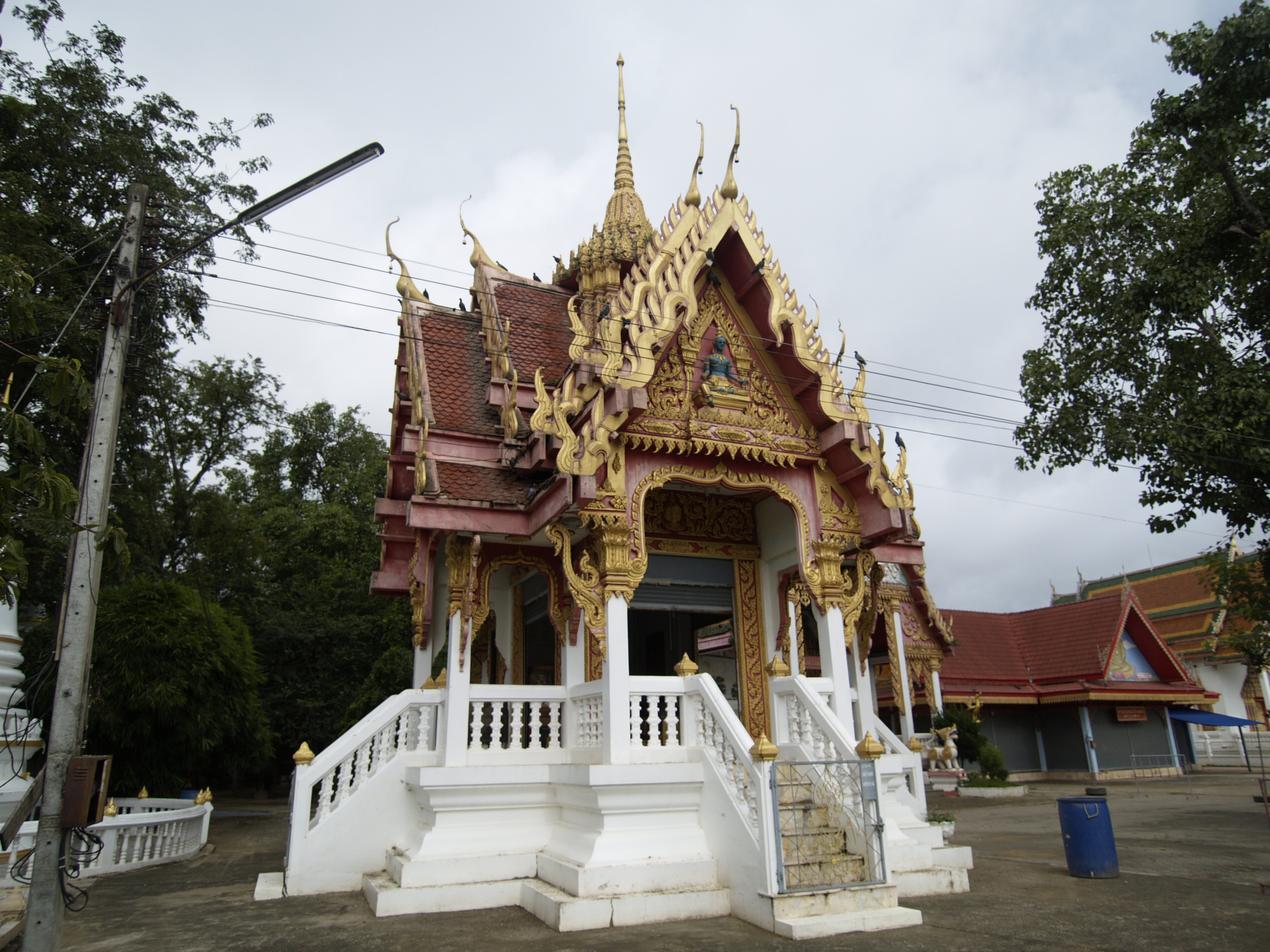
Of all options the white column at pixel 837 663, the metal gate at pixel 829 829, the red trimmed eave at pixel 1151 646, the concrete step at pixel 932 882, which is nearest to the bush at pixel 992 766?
the red trimmed eave at pixel 1151 646

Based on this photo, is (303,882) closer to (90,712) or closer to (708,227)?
(708,227)

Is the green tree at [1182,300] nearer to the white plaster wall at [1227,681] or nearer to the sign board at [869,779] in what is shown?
the sign board at [869,779]

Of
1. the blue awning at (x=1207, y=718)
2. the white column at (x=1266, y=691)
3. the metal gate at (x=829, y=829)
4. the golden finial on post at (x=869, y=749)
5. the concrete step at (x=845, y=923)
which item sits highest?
the white column at (x=1266, y=691)

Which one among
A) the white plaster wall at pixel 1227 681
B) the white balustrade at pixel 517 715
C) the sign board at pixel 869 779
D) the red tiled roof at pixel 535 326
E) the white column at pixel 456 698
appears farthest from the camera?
the white plaster wall at pixel 1227 681

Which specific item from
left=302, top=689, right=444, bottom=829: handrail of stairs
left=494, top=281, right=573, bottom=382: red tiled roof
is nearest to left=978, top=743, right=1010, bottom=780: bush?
left=494, top=281, right=573, bottom=382: red tiled roof

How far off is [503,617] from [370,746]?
7.60 ft

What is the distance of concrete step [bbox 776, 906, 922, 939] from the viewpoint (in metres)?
5.52

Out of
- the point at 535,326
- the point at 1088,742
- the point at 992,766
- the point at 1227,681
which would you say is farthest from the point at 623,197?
the point at 1227,681

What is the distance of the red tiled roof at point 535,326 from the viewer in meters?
10.3

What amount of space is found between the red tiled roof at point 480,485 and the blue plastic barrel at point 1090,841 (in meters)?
5.87

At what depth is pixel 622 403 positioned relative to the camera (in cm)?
741

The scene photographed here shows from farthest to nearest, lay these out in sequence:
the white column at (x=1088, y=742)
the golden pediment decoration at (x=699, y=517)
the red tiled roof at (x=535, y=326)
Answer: the white column at (x=1088, y=742)
the red tiled roof at (x=535, y=326)
the golden pediment decoration at (x=699, y=517)

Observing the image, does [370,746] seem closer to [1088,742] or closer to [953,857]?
[953,857]

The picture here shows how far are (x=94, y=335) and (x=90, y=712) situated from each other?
6.00m
